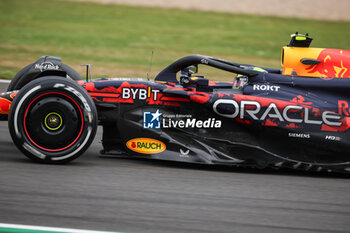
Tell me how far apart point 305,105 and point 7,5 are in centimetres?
1868

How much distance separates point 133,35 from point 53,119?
12.6 meters

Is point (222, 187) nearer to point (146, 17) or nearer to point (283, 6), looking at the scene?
point (146, 17)

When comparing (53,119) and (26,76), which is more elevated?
(26,76)

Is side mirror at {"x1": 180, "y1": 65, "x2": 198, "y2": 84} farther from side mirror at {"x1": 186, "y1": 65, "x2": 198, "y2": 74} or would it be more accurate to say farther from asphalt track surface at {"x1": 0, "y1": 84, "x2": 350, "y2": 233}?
asphalt track surface at {"x1": 0, "y1": 84, "x2": 350, "y2": 233}

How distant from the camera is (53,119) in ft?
16.6

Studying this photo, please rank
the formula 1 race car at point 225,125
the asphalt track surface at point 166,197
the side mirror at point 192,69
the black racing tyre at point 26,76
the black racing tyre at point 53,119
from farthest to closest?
the black racing tyre at point 26,76 → the side mirror at point 192,69 → the formula 1 race car at point 225,125 → the black racing tyre at point 53,119 → the asphalt track surface at point 166,197

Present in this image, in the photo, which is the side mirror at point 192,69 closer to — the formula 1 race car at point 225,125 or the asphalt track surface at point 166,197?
the formula 1 race car at point 225,125

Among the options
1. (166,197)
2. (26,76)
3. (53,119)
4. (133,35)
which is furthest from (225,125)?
(133,35)

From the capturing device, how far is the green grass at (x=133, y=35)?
534 inches

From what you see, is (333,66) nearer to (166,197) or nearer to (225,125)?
(225,125)

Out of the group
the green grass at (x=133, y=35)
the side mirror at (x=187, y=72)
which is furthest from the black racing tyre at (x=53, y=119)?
the green grass at (x=133, y=35)

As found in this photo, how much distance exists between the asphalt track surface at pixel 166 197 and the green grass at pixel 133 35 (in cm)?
620

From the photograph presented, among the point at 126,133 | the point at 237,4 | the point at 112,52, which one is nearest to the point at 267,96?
the point at 126,133

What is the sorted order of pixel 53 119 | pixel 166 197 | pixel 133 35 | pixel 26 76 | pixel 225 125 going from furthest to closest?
pixel 133 35, pixel 26 76, pixel 225 125, pixel 53 119, pixel 166 197
